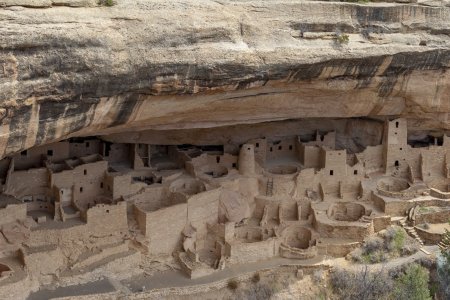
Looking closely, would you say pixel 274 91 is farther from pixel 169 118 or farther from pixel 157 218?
pixel 157 218

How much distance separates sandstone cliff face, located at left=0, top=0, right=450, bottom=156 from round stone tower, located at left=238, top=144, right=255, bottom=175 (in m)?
1.30

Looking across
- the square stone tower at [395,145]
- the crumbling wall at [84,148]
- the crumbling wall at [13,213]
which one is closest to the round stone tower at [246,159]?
the crumbling wall at [84,148]

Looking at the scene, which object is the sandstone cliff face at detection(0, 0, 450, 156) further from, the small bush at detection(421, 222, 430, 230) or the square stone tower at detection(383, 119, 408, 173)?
the small bush at detection(421, 222, 430, 230)

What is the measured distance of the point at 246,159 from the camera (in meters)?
18.7

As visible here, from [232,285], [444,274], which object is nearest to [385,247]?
[444,274]

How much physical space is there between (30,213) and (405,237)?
28.1 feet

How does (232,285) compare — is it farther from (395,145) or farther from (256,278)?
(395,145)

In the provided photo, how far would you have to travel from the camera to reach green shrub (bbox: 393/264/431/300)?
51.3 ft

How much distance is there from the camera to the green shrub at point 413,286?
15641 millimetres

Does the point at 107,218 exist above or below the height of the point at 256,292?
above

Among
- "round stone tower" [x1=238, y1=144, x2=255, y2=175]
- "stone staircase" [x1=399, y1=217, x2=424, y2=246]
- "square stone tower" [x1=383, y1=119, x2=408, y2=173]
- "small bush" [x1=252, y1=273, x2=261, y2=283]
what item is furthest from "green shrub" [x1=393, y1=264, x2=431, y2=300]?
"round stone tower" [x1=238, y1=144, x2=255, y2=175]

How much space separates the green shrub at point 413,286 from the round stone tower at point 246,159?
452cm

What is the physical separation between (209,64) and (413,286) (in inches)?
254

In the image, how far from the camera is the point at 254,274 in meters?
16.4
